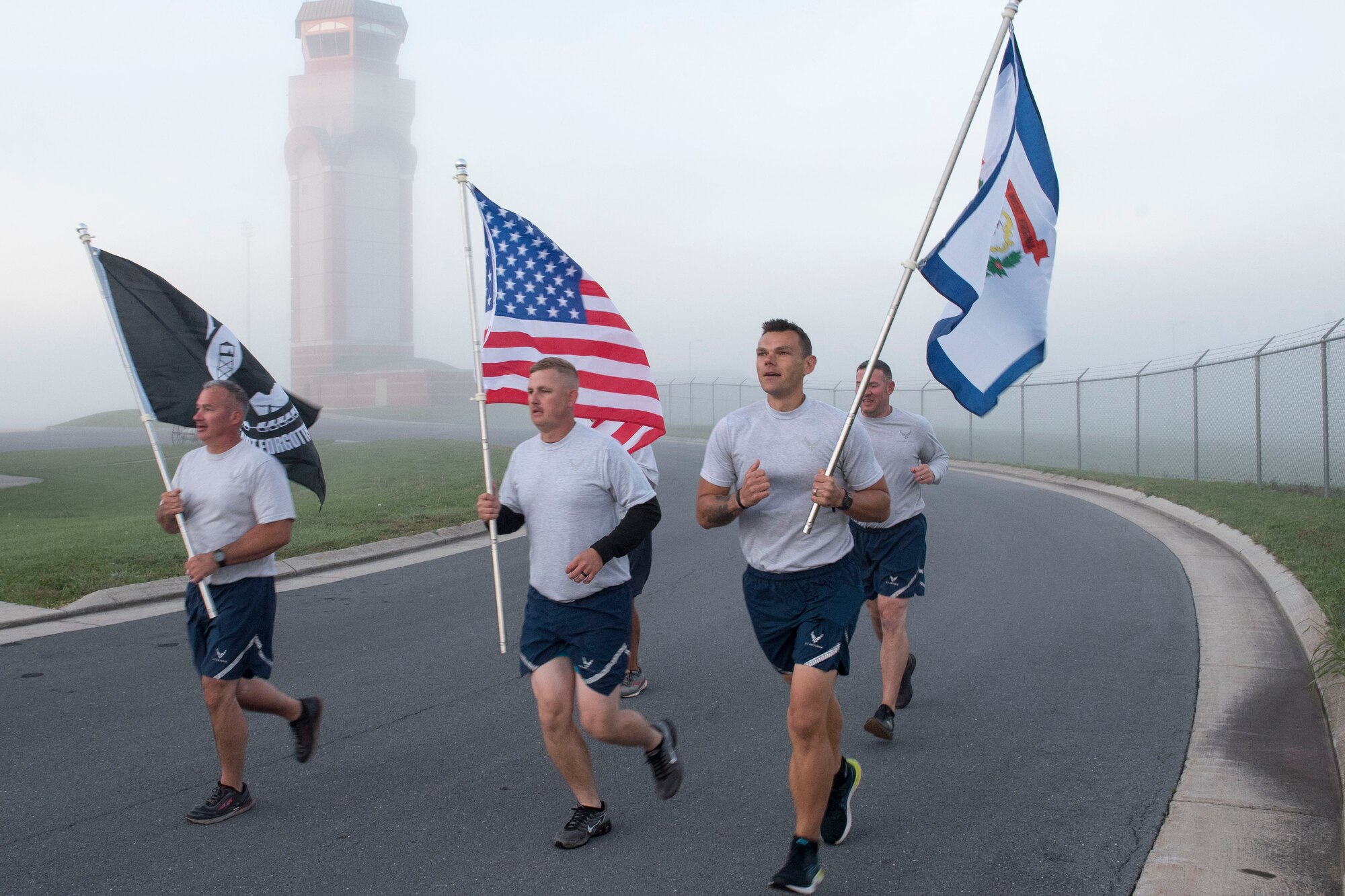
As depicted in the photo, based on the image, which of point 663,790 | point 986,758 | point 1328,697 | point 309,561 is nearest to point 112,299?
point 663,790

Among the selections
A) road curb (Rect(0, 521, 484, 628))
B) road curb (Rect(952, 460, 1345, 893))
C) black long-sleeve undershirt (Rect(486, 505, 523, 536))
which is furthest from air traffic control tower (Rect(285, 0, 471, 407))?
black long-sleeve undershirt (Rect(486, 505, 523, 536))

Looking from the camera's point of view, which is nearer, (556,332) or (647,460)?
(556,332)

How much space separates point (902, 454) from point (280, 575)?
6.78 m

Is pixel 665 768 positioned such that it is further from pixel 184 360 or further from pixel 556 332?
pixel 184 360

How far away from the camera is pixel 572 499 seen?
436 centimetres

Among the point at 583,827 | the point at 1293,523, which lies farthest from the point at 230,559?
the point at 1293,523

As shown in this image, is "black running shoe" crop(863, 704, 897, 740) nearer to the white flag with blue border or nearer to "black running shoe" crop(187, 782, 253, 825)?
the white flag with blue border

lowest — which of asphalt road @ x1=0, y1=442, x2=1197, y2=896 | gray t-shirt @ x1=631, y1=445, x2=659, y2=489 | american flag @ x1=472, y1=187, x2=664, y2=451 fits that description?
asphalt road @ x1=0, y1=442, x2=1197, y2=896

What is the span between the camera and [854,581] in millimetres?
A: 4277

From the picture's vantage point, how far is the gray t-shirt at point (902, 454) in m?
6.29

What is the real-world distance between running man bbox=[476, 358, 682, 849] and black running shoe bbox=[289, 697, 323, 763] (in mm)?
1344

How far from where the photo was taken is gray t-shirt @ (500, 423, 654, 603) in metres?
4.35

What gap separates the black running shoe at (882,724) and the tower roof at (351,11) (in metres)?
139

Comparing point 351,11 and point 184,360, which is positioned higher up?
point 351,11
